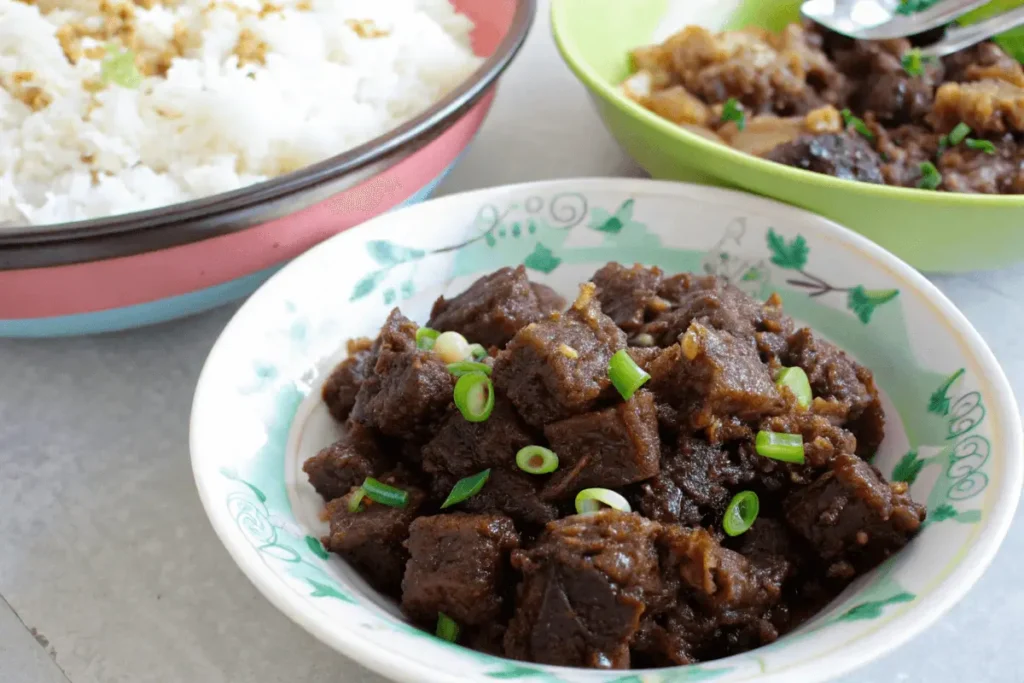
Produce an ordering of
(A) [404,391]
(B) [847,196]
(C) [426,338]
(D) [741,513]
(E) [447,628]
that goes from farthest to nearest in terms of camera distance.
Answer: (B) [847,196]
(C) [426,338]
(A) [404,391]
(D) [741,513]
(E) [447,628]

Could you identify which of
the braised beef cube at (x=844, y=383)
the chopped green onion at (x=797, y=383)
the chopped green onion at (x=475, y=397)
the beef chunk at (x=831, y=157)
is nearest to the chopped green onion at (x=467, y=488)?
the chopped green onion at (x=475, y=397)

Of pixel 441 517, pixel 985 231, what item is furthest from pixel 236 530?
pixel 985 231

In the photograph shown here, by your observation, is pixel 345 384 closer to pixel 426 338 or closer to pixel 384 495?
pixel 426 338

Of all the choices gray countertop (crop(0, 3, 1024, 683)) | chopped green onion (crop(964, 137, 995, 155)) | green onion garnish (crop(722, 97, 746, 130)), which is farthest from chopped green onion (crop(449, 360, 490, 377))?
chopped green onion (crop(964, 137, 995, 155))

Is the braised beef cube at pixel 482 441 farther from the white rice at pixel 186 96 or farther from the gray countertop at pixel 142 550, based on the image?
the white rice at pixel 186 96

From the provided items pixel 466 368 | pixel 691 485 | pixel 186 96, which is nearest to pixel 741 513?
pixel 691 485

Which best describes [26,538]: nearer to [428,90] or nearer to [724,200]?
[428,90]

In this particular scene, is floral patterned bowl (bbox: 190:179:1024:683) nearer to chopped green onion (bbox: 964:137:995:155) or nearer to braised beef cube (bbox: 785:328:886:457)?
braised beef cube (bbox: 785:328:886:457)
